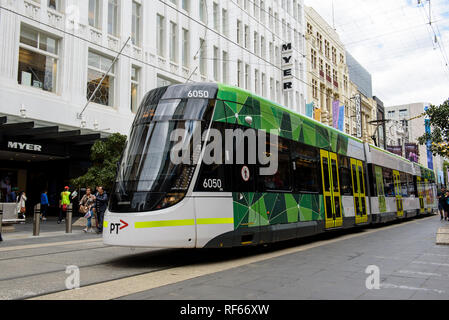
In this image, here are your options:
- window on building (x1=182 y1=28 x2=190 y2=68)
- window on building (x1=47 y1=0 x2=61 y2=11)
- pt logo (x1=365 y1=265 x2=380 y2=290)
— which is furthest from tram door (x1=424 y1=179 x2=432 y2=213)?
window on building (x1=47 y1=0 x2=61 y2=11)

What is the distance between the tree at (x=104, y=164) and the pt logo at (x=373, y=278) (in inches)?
435

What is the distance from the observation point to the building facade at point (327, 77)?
42.9 meters

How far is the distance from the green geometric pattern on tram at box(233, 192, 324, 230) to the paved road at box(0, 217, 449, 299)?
777 millimetres

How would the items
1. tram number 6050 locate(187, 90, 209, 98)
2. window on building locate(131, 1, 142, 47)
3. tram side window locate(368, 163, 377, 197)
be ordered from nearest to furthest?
1. tram number 6050 locate(187, 90, 209, 98)
2. tram side window locate(368, 163, 377, 197)
3. window on building locate(131, 1, 142, 47)

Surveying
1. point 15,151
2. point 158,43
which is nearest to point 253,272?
point 15,151

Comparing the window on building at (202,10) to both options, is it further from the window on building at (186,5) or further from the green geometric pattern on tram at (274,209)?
the green geometric pattern on tram at (274,209)

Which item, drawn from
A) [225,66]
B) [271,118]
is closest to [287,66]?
[225,66]

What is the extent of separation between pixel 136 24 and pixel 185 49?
165 inches

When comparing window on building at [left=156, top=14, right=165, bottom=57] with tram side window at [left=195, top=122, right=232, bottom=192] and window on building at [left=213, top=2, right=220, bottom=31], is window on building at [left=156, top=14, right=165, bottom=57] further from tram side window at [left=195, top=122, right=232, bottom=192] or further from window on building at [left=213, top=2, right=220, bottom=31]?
tram side window at [left=195, top=122, right=232, bottom=192]

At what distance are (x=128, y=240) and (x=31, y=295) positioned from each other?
2023 mm

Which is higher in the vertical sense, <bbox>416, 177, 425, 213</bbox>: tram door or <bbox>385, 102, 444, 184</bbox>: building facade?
<bbox>385, 102, 444, 184</bbox>: building facade

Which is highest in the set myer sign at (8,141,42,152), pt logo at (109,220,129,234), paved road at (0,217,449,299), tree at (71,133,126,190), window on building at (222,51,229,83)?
window on building at (222,51,229,83)

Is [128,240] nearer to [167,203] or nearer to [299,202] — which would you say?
[167,203]

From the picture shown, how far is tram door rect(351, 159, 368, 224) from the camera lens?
46.5 feet
